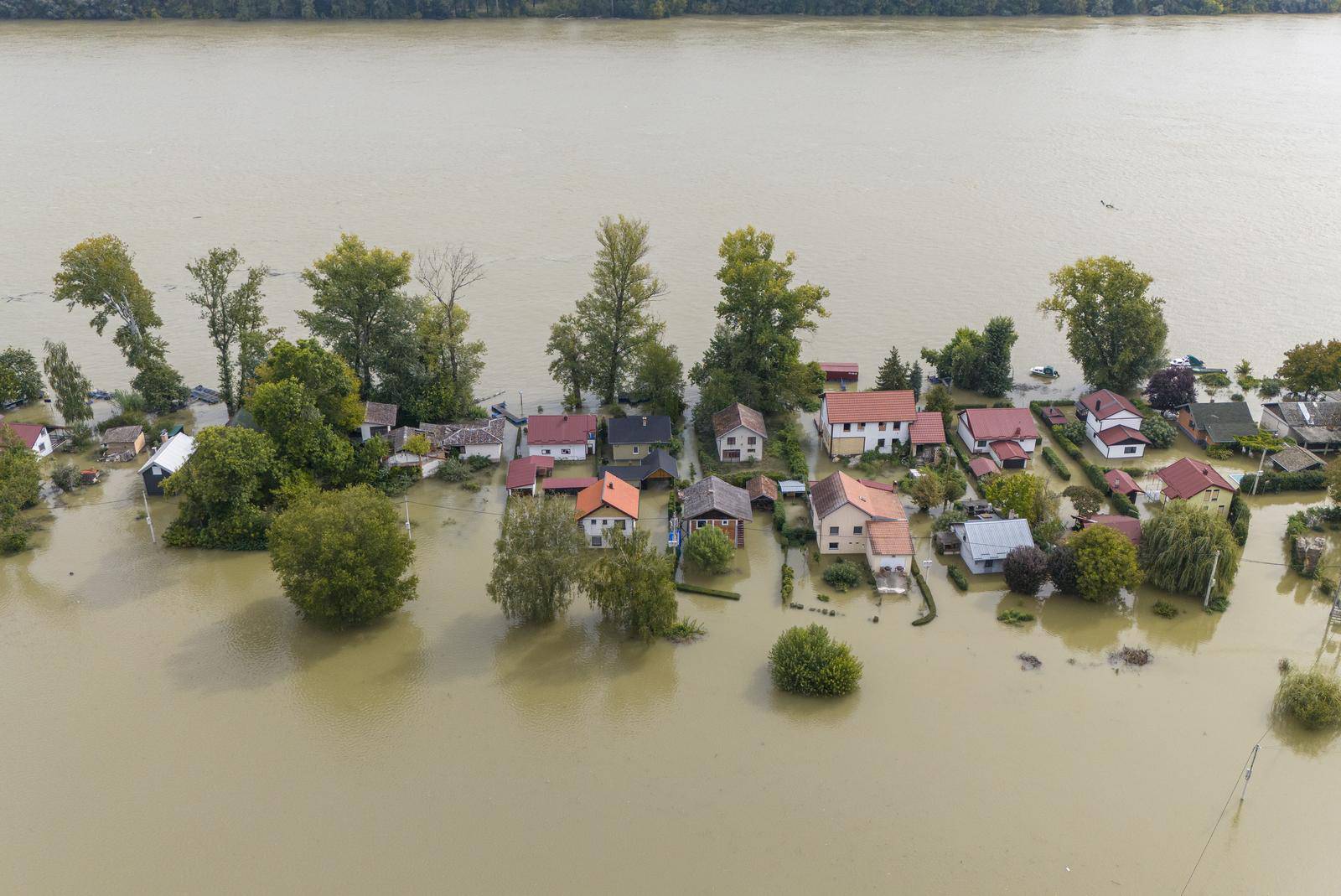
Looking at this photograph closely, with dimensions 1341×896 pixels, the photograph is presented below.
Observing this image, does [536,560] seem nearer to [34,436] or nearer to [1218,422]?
[34,436]

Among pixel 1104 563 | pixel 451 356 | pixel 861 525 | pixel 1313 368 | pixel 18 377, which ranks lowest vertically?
pixel 861 525

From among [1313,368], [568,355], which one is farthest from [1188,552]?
[568,355]

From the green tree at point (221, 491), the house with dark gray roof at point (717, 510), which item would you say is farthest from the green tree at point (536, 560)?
the green tree at point (221, 491)

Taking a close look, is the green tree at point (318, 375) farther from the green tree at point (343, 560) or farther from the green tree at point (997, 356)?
the green tree at point (997, 356)

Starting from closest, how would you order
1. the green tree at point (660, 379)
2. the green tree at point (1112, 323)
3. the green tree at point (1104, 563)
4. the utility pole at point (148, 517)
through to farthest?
the green tree at point (1104, 563), the utility pole at point (148, 517), the green tree at point (660, 379), the green tree at point (1112, 323)

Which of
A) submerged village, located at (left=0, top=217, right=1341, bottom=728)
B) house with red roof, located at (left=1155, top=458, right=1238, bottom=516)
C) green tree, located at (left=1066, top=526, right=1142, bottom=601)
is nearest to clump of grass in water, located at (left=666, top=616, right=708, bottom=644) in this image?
submerged village, located at (left=0, top=217, right=1341, bottom=728)

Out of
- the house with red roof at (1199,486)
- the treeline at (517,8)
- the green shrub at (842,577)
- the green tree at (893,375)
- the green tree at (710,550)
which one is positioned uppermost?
the treeline at (517,8)

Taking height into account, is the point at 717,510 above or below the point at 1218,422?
below
